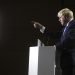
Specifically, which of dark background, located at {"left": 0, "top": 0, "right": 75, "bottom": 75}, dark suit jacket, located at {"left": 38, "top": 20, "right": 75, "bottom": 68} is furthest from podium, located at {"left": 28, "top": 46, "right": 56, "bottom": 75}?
dark background, located at {"left": 0, "top": 0, "right": 75, "bottom": 75}

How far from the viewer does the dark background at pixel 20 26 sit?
4082 mm

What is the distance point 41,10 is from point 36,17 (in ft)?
0.53

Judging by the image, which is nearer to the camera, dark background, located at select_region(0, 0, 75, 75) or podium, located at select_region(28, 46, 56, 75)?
podium, located at select_region(28, 46, 56, 75)

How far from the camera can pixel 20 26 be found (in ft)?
13.6

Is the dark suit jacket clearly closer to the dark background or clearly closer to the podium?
the podium

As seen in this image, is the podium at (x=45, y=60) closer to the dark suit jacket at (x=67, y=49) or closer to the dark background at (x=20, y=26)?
the dark suit jacket at (x=67, y=49)

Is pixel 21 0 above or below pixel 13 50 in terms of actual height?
above

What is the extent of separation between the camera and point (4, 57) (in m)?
4.10

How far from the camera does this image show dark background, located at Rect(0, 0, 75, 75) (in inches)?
161

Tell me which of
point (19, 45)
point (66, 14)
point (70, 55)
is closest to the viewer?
point (70, 55)

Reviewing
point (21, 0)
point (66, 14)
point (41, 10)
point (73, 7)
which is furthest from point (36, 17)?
point (66, 14)

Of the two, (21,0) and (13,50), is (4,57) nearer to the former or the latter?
(13,50)

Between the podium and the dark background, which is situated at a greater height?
the dark background

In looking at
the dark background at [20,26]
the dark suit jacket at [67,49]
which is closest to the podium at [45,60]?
the dark suit jacket at [67,49]
